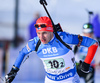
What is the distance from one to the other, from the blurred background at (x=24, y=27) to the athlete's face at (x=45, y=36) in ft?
10.6

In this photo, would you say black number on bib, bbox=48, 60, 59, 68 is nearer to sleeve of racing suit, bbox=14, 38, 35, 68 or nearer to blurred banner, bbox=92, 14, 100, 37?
A: sleeve of racing suit, bbox=14, 38, 35, 68

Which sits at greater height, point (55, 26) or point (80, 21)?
point (55, 26)

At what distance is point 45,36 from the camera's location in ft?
18.2

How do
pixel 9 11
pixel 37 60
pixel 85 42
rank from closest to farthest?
pixel 85 42 → pixel 37 60 → pixel 9 11

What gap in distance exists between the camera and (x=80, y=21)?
44.5 feet

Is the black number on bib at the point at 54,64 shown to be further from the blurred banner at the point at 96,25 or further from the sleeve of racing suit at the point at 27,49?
the blurred banner at the point at 96,25

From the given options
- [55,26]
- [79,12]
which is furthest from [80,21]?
[55,26]

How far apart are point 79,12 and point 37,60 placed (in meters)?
4.02

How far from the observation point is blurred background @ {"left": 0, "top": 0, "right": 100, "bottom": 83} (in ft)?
34.5

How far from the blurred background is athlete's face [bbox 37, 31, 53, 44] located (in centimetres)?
324

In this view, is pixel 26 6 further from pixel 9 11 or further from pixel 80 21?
pixel 80 21

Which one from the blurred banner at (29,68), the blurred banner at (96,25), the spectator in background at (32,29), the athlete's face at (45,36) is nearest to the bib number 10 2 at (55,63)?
the athlete's face at (45,36)

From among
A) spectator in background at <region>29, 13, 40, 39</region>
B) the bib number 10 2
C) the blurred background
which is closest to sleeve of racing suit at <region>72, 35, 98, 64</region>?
the bib number 10 2

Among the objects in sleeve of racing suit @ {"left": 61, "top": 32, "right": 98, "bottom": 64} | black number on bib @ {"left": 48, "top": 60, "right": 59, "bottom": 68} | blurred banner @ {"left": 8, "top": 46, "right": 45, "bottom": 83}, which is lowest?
blurred banner @ {"left": 8, "top": 46, "right": 45, "bottom": 83}
